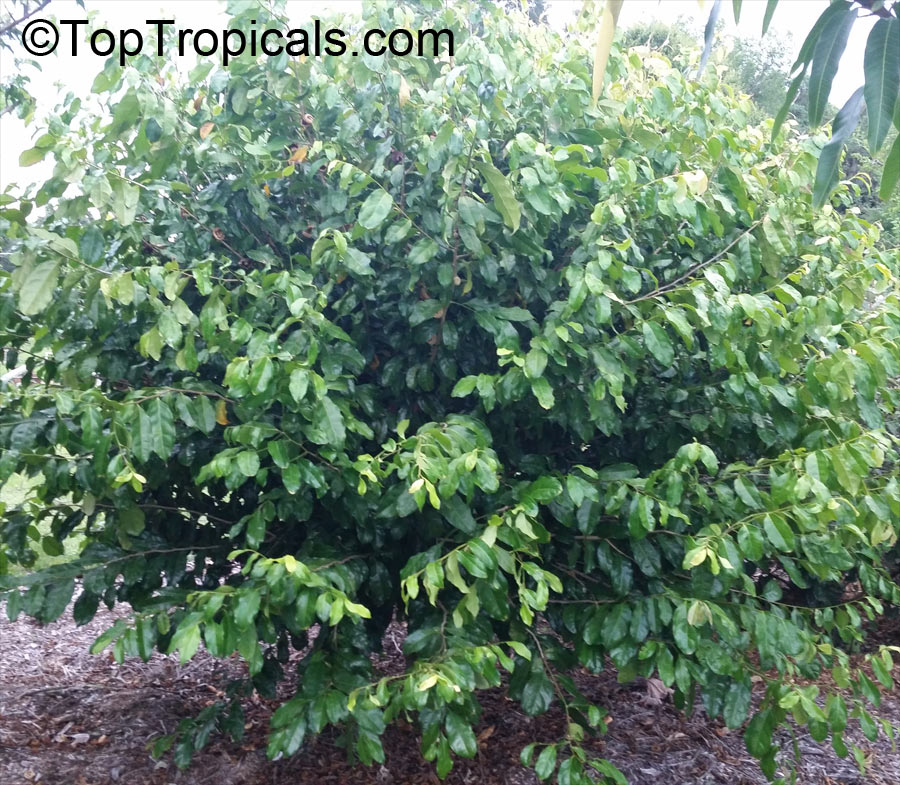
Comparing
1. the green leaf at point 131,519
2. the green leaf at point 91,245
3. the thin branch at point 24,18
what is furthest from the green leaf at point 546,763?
the thin branch at point 24,18

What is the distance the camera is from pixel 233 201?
A: 9.71 ft

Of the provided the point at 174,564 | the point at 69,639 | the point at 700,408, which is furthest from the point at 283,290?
the point at 69,639

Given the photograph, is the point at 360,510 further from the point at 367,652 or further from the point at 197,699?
the point at 197,699

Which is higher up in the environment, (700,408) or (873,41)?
(873,41)

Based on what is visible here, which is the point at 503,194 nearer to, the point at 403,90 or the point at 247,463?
the point at 403,90

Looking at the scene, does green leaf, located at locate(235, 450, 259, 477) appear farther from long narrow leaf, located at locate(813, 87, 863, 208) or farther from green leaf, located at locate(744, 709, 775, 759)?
green leaf, located at locate(744, 709, 775, 759)

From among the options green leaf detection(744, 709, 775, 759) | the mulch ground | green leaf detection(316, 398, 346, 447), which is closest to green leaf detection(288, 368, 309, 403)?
green leaf detection(316, 398, 346, 447)

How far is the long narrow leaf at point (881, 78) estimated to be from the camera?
54.9 inches

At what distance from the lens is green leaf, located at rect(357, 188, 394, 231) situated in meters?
2.44

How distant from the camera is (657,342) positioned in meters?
2.41

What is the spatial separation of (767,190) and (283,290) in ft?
5.64

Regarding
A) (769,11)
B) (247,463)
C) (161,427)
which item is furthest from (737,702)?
(769,11)

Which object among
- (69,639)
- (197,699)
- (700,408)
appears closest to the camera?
(700,408)

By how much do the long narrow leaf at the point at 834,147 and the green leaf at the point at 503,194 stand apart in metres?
0.95
